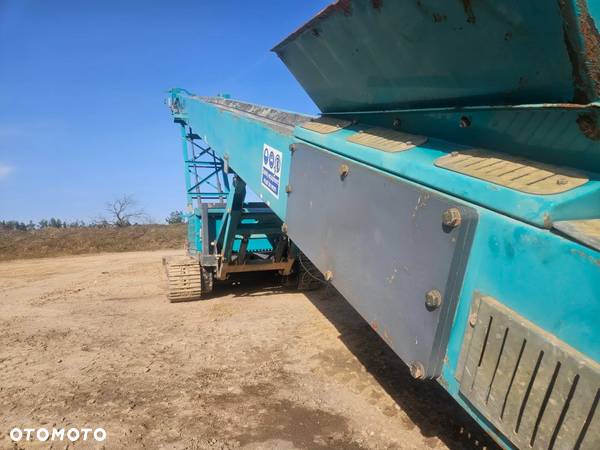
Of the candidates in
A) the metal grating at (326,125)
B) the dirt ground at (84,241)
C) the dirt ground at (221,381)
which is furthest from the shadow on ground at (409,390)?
the dirt ground at (84,241)

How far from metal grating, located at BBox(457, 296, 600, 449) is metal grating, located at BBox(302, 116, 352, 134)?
61.4 inches

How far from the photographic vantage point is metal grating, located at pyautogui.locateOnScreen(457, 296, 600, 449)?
3.53ft

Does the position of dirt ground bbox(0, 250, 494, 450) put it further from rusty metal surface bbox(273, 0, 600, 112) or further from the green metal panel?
rusty metal surface bbox(273, 0, 600, 112)

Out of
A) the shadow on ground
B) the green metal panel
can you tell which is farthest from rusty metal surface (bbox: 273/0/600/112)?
the shadow on ground

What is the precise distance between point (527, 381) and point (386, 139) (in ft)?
4.45

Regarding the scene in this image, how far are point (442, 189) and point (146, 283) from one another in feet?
27.6

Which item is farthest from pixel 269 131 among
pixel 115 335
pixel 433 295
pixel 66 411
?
pixel 115 335

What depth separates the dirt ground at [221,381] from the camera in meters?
2.79

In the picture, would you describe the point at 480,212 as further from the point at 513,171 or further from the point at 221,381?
the point at 221,381

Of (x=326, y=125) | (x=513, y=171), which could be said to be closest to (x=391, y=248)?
(x=513, y=171)

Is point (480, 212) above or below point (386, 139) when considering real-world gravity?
below

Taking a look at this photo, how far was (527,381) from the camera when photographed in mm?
1229

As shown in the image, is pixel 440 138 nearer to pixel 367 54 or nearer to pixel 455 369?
pixel 367 54

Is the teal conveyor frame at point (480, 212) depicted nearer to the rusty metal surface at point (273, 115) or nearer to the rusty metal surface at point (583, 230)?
the rusty metal surface at point (583, 230)
